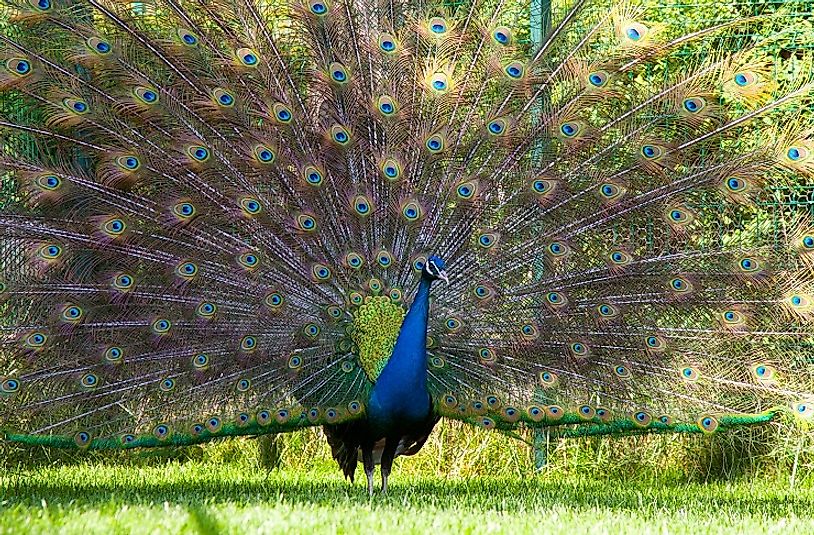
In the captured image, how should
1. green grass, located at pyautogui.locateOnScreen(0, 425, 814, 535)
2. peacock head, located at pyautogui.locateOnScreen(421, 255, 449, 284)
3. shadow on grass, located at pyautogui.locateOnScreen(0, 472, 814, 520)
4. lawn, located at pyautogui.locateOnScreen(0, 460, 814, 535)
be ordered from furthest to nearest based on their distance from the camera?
peacock head, located at pyautogui.locateOnScreen(421, 255, 449, 284) < shadow on grass, located at pyautogui.locateOnScreen(0, 472, 814, 520) < green grass, located at pyautogui.locateOnScreen(0, 425, 814, 535) < lawn, located at pyautogui.locateOnScreen(0, 460, 814, 535)

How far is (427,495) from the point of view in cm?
575

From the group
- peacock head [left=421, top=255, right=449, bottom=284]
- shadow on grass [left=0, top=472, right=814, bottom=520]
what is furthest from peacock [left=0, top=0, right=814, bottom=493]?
shadow on grass [left=0, top=472, right=814, bottom=520]

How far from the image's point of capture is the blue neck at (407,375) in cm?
536

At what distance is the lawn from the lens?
4074 mm

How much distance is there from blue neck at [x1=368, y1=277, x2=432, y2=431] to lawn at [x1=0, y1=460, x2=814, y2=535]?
16.1 inches

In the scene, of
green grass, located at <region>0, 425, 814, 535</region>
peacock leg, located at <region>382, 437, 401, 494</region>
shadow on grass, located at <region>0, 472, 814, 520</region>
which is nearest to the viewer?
green grass, located at <region>0, 425, 814, 535</region>

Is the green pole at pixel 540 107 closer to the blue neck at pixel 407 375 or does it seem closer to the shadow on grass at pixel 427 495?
the shadow on grass at pixel 427 495

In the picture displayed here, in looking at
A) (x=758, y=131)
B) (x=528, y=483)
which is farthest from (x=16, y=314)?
(x=758, y=131)

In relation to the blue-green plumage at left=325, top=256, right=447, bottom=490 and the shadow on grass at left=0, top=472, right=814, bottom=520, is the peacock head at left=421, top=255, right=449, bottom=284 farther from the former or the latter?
the shadow on grass at left=0, top=472, right=814, bottom=520

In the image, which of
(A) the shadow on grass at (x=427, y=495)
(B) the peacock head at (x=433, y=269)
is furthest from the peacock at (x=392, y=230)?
(A) the shadow on grass at (x=427, y=495)

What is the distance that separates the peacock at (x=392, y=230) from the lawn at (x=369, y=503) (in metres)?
0.39

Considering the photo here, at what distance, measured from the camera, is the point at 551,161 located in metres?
5.75

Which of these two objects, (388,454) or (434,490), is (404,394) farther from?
(434,490)

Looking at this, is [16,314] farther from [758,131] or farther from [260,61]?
[758,131]
